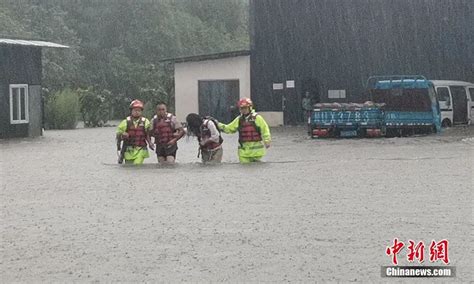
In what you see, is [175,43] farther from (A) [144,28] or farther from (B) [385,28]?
(B) [385,28]

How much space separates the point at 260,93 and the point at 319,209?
117 feet

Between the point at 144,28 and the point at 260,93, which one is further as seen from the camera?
the point at 144,28

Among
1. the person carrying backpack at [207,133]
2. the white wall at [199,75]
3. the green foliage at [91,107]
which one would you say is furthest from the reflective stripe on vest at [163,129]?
the green foliage at [91,107]

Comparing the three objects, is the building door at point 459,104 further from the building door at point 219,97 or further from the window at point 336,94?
the building door at point 219,97

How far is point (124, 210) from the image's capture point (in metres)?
14.3

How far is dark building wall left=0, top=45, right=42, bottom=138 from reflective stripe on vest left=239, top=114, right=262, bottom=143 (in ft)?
74.1

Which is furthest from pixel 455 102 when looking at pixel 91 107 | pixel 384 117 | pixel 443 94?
pixel 91 107

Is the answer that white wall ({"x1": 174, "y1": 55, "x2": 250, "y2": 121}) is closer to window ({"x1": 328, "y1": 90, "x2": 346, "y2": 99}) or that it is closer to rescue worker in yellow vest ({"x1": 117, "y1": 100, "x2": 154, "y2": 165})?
window ({"x1": 328, "y1": 90, "x2": 346, "y2": 99})

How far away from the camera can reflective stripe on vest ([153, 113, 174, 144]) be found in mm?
20547

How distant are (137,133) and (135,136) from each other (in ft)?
0.24

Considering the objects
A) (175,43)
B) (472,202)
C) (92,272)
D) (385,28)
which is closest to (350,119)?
(385,28)

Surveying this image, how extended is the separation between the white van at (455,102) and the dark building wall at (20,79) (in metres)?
16.2

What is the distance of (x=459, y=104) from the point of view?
39.8 meters

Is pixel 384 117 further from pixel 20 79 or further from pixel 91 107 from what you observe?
pixel 91 107
